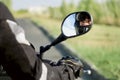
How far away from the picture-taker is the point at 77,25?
Result: 3760mm

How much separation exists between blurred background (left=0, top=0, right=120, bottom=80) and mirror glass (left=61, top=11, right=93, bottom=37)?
245 inches

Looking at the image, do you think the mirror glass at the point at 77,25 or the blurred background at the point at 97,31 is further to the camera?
the blurred background at the point at 97,31

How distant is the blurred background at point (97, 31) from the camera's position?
12.8 m

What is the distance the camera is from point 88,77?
28.5 feet

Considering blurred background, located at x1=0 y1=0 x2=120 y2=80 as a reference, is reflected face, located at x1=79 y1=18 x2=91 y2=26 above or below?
above

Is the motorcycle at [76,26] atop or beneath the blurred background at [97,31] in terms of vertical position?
atop

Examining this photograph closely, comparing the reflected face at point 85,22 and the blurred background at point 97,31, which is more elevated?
the reflected face at point 85,22

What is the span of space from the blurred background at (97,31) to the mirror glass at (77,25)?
20.4 ft

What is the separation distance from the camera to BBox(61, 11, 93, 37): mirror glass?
3699mm

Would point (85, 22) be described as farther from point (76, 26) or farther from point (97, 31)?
point (97, 31)

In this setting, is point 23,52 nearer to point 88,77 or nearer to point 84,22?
point 84,22

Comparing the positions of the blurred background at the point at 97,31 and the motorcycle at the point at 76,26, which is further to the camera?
the blurred background at the point at 97,31

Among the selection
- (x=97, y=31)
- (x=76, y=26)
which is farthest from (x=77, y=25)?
(x=97, y=31)

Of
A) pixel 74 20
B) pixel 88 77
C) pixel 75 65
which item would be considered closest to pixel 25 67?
pixel 75 65
